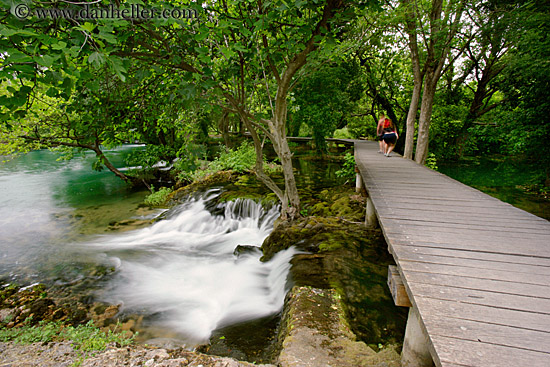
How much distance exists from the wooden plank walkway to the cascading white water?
8.37 ft

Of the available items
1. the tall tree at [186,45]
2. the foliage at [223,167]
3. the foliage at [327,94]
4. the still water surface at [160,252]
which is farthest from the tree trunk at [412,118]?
the foliage at [223,167]

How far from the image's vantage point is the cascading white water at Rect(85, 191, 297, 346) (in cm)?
466

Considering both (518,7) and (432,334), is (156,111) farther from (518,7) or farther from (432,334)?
(518,7)

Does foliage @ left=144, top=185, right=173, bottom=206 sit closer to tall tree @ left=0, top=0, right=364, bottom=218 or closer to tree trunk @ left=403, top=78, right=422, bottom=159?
tall tree @ left=0, top=0, right=364, bottom=218

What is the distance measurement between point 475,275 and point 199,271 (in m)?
5.46

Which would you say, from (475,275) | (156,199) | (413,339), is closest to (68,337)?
(413,339)

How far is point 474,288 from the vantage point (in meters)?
2.26

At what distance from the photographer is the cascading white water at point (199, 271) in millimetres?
4660

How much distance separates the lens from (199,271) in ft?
20.4

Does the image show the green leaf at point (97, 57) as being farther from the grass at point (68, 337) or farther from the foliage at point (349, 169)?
the foliage at point (349, 169)

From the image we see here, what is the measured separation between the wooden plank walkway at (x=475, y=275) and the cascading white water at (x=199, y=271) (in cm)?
255

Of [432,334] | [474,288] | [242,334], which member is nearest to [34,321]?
[242,334]

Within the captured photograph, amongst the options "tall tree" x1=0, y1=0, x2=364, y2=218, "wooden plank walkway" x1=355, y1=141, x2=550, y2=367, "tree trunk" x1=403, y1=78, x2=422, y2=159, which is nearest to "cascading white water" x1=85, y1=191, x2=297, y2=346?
"tall tree" x1=0, y1=0, x2=364, y2=218

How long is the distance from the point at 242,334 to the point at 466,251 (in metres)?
3.28
